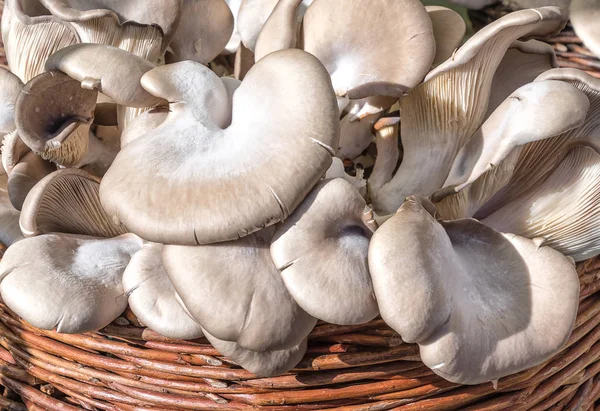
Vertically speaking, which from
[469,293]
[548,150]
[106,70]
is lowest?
[469,293]

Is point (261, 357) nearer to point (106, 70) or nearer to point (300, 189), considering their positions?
point (300, 189)

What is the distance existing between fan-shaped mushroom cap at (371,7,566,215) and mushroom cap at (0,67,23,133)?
77 centimetres

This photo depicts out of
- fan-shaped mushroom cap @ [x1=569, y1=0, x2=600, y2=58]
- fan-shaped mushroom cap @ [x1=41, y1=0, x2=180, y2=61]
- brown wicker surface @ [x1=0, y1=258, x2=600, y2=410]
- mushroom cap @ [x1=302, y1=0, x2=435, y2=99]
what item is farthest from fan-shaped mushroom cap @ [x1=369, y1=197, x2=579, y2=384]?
fan-shaped mushroom cap @ [x1=569, y1=0, x2=600, y2=58]

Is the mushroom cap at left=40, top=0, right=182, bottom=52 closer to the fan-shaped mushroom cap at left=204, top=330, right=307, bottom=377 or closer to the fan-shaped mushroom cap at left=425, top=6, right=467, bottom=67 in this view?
the fan-shaped mushroom cap at left=425, top=6, right=467, bottom=67

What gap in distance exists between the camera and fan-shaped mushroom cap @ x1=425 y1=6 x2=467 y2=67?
48.2 inches

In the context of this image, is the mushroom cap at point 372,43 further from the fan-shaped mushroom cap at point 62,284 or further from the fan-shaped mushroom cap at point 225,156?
the fan-shaped mushroom cap at point 62,284

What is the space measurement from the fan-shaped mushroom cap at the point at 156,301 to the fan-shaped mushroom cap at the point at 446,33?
2.38 feet

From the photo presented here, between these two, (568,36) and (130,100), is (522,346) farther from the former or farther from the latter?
(568,36)

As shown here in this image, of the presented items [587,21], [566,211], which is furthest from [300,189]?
[587,21]

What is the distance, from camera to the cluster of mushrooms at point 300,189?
87 cm

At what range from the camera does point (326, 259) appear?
89 cm

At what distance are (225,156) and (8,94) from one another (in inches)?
22.4

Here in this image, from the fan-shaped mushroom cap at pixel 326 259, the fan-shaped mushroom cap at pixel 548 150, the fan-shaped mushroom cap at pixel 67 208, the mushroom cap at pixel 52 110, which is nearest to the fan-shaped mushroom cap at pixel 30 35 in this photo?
the mushroom cap at pixel 52 110

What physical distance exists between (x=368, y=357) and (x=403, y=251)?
24cm
